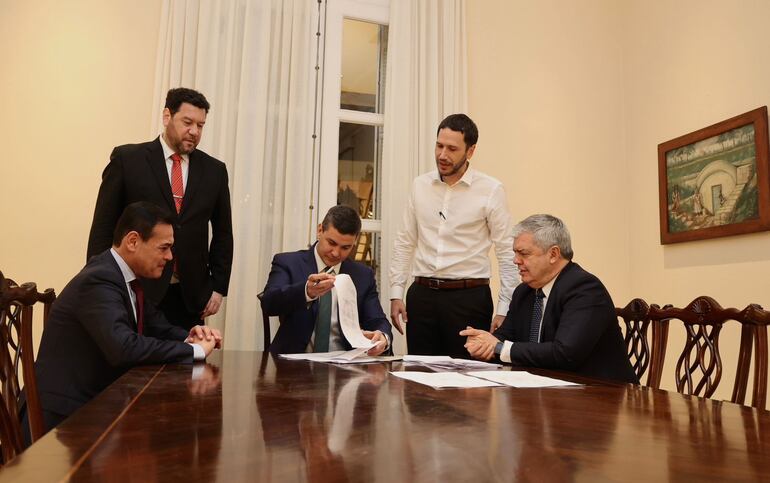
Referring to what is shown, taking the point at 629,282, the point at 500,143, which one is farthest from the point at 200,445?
the point at 629,282

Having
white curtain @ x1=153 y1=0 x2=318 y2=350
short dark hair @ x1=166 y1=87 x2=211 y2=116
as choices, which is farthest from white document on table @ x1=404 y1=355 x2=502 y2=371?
white curtain @ x1=153 y1=0 x2=318 y2=350

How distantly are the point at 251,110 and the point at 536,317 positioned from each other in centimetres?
228

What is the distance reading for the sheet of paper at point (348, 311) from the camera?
2.31 metres

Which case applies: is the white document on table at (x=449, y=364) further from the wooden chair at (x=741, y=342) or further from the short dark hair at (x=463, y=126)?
the short dark hair at (x=463, y=126)

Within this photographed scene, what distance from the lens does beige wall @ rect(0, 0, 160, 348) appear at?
353 cm

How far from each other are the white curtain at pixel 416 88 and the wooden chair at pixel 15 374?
242 centimetres

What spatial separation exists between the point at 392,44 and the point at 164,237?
→ 253 cm

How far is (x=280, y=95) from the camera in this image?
3.96 metres

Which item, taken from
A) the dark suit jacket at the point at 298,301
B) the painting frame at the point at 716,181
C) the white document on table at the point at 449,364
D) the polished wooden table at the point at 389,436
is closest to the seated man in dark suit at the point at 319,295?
the dark suit jacket at the point at 298,301

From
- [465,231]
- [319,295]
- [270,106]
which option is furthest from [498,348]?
[270,106]

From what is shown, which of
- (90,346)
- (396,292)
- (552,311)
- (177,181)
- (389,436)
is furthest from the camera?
(396,292)

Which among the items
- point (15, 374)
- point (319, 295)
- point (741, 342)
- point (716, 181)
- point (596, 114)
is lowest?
point (15, 374)

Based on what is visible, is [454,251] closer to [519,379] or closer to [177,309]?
[177,309]

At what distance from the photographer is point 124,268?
6.82 ft
